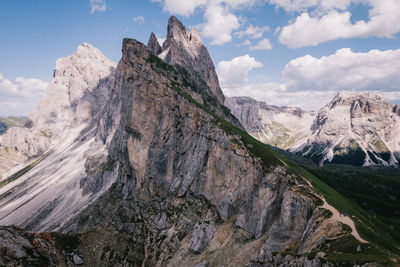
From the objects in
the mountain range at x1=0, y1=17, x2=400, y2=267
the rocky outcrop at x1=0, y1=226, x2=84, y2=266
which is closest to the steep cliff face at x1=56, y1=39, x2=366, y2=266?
the mountain range at x1=0, y1=17, x2=400, y2=267

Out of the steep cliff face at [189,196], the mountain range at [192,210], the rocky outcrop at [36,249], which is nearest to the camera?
the mountain range at [192,210]

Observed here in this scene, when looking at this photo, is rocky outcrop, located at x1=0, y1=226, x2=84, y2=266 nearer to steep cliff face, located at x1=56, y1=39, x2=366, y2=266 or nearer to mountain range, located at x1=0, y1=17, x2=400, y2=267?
mountain range, located at x1=0, y1=17, x2=400, y2=267

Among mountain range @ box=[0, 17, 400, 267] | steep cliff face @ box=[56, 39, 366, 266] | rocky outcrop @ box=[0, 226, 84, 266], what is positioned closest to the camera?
mountain range @ box=[0, 17, 400, 267]

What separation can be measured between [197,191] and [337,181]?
137 meters

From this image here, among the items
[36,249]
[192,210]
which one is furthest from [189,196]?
[36,249]

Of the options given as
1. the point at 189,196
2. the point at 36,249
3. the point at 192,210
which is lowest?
the point at 192,210

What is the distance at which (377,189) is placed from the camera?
588 ft

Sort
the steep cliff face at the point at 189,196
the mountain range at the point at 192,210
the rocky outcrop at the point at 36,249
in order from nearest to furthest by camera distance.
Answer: the mountain range at the point at 192,210 < the rocky outcrop at the point at 36,249 < the steep cliff face at the point at 189,196

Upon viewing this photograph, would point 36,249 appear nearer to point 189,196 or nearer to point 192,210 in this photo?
point 192,210

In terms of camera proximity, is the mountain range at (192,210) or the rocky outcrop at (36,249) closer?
the mountain range at (192,210)

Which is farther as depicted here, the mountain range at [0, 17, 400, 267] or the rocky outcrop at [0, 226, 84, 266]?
the rocky outcrop at [0, 226, 84, 266]

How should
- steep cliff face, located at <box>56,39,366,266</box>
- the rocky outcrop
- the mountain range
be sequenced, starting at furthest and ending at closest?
steep cliff face, located at <box>56,39,366,266</box>, the rocky outcrop, the mountain range

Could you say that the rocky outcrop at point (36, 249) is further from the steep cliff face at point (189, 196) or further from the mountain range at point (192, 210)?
the steep cliff face at point (189, 196)

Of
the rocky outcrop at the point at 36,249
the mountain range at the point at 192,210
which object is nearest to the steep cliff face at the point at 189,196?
the mountain range at the point at 192,210
